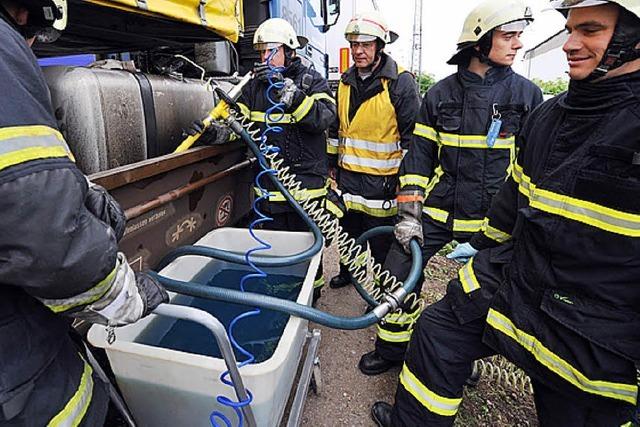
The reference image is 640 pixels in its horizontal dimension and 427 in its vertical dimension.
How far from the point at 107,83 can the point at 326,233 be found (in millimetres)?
1487

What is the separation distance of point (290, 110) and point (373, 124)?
0.58m

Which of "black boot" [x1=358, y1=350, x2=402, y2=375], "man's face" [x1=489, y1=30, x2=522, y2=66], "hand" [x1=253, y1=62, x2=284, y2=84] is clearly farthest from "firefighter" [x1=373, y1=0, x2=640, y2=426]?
"hand" [x1=253, y1=62, x2=284, y2=84]

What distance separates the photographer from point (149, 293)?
3.58 ft

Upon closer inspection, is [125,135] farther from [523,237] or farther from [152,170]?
[523,237]

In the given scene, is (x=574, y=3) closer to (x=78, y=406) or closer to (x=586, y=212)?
(x=586, y=212)

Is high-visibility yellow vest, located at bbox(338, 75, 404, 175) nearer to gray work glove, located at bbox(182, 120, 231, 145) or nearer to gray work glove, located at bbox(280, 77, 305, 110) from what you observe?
gray work glove, located at bbox(280, 77, 305, 110)

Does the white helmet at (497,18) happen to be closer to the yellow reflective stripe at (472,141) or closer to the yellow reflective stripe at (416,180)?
the yellow reflective stripe at (472,141)

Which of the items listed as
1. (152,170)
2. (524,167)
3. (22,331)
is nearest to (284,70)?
(152,170)

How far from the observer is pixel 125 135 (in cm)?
191

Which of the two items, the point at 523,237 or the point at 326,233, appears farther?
the point at 326,233

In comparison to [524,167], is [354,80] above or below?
above

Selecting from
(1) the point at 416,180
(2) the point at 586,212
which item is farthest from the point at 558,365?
(1) the point at 416,180

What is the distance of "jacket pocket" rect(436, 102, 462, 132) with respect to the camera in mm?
2217

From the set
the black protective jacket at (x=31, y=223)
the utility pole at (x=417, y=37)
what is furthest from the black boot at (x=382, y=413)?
the utility pole at (x=417, y=37)
